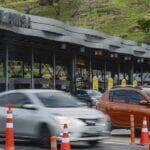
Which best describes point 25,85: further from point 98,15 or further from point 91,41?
point 98,15

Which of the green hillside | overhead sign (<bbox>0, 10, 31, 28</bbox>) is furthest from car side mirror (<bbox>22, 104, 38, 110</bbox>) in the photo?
the green hillside

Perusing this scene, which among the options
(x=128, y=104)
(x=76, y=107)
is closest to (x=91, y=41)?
(x=128, y=104)

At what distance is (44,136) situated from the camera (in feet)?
57.0

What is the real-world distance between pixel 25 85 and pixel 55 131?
30.2 m

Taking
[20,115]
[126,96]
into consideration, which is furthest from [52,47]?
[20,115]

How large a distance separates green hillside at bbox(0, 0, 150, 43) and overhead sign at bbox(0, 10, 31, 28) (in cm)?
6670

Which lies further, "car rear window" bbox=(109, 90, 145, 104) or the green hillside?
the green hillside

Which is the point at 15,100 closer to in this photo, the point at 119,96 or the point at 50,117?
the point at 50,117

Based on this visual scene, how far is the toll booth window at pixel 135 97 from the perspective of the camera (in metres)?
22.5

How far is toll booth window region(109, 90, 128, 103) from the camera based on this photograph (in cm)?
2302

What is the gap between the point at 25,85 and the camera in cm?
4703

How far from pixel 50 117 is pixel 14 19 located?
1817cm

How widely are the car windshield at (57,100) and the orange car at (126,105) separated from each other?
3.91m

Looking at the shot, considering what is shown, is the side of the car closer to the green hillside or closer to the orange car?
the orange car
